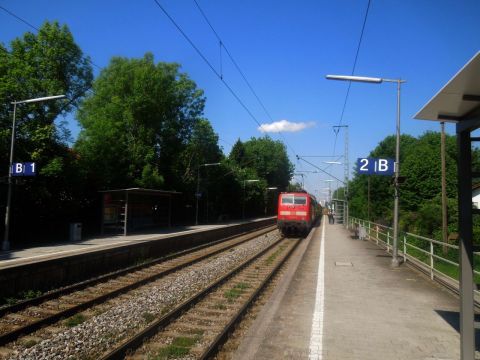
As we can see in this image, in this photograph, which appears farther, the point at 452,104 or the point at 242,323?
the point at 242,323

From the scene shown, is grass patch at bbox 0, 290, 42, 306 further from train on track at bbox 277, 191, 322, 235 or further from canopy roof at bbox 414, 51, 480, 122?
train on track at bbox 277, 191, 322, 235

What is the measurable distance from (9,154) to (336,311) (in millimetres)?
17782

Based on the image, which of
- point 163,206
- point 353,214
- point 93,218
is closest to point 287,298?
point 93,218

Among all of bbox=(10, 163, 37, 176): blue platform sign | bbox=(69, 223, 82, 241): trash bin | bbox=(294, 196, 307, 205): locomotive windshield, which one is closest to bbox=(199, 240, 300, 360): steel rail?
bbox=(10, 163, 37, 176): blue platform sign

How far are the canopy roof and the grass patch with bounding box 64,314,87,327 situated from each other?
6.22 m

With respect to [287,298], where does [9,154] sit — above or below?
above

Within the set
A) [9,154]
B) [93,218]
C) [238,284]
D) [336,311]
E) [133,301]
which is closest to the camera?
[336,311]

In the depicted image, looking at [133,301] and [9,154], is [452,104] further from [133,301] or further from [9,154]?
[9,154]

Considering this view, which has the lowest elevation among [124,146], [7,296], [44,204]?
[7,296]

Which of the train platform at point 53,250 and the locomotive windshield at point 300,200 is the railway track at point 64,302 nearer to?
the train platform at point 53,250

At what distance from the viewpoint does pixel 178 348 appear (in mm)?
5879

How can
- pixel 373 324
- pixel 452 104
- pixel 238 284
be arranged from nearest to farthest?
pixel 452 104 < pixel 373 324 < pixel 238 284

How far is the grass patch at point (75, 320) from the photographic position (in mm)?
7186

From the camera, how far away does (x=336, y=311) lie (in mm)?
7746
